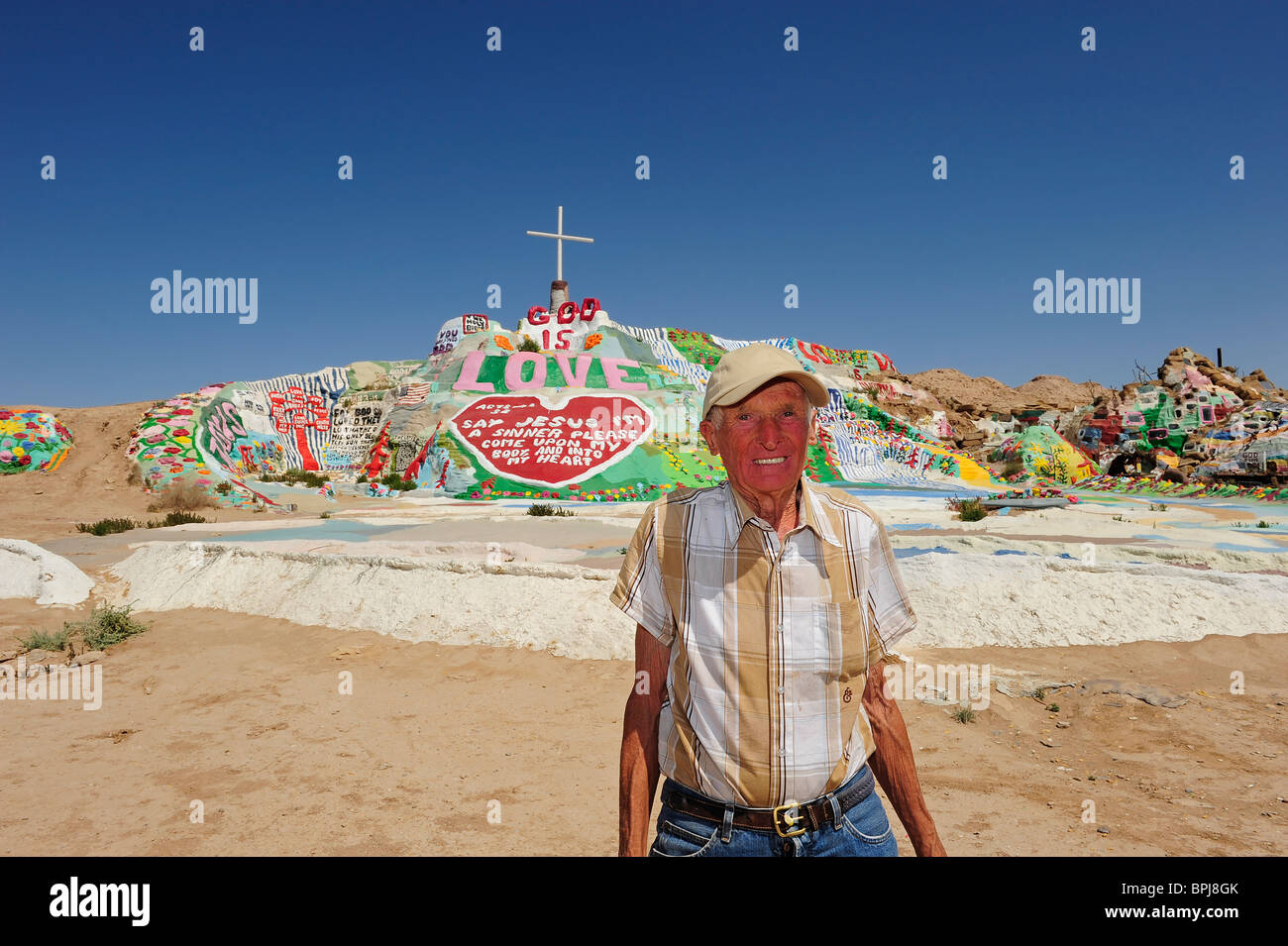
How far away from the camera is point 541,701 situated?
661 centimetres

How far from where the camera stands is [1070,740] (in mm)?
5477

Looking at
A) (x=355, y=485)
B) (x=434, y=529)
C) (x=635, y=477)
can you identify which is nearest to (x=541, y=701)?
(x=434, y=529)

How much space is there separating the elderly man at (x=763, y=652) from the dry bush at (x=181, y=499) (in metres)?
25.4

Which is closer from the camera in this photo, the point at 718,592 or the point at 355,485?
the point at 718,592

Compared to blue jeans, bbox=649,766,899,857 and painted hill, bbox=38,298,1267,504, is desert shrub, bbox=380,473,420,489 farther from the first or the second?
blue jeans, bbox=649,766,899,857

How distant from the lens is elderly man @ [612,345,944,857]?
5.78 ft

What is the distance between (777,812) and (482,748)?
4397mm

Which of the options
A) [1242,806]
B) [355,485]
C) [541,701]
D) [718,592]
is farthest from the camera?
[355,485]

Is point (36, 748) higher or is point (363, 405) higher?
point (363, 405)

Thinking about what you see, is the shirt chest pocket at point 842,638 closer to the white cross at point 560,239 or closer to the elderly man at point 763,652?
the elderly man at point 763,652

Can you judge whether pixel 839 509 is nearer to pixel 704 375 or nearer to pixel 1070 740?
pixel 1070 740

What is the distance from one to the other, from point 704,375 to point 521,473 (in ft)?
53.4
